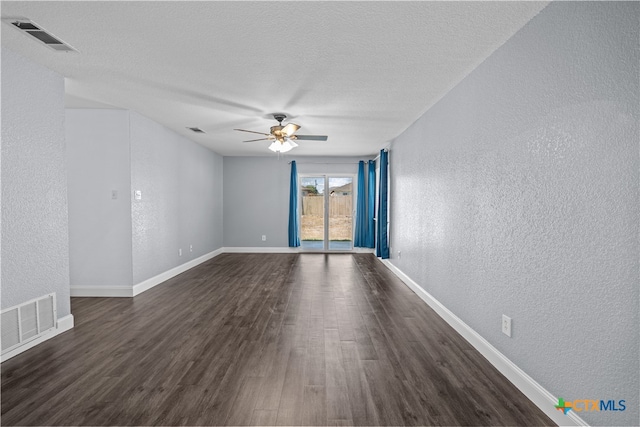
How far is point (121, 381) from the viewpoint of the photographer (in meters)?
2.22

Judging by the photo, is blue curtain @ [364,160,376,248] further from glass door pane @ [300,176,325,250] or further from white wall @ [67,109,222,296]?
white wall @ [67,109,222,296]

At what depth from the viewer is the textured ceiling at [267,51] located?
6.71 ft

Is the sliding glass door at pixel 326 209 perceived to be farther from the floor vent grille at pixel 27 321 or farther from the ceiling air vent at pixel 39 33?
the ceiling air vent at pixel 39 33

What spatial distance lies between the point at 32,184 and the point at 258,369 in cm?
250

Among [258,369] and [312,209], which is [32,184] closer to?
[258,369]

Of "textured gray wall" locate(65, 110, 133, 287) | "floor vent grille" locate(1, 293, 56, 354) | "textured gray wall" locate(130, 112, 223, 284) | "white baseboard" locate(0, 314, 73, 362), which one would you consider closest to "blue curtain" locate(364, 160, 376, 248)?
"textured gray wall" locate(130, 112, 223, 284)

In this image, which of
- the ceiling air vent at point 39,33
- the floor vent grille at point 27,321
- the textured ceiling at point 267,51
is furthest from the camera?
the floor vent grille at point 27,321

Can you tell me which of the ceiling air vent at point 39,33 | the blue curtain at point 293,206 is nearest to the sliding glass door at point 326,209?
the blue curtain at point 293,206

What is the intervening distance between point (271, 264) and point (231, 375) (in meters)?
4.37

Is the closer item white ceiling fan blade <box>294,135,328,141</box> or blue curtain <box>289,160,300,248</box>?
white ceiling fan blade <box>294,135,328,141</box>

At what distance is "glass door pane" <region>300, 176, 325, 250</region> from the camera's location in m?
8.28

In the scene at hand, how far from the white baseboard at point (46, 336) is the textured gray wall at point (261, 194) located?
16.9 feet

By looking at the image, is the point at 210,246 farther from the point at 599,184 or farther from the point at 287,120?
the point at 599,184

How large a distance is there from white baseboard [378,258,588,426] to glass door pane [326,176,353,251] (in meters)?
4.77
